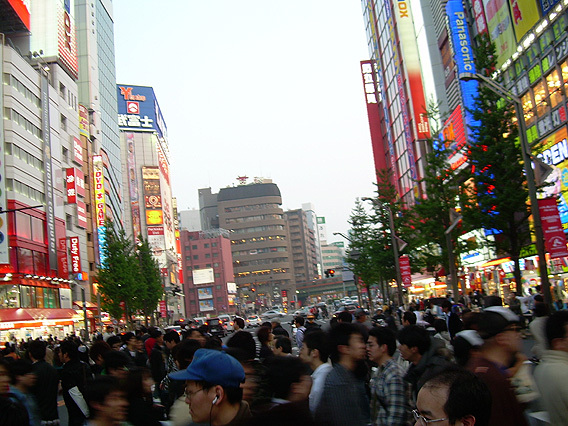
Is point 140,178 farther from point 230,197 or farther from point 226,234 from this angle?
point 230,197

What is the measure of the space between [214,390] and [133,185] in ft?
411

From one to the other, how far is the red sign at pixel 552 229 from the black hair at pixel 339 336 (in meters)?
13.8

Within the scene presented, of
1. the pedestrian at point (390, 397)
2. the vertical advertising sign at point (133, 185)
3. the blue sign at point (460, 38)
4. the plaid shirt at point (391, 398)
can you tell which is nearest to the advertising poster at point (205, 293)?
the vertical advertising sign at point (133, 185)

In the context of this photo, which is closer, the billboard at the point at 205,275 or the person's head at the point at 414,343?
the person's head at the point at 414,343

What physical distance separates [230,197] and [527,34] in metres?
160

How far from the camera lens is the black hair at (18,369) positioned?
24.3 feet

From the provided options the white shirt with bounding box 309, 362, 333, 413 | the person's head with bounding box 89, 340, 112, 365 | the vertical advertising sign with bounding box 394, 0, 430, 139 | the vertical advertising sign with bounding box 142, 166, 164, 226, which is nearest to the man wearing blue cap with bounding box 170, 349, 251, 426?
the white shirt with bounding box 309, 362, 333, 413

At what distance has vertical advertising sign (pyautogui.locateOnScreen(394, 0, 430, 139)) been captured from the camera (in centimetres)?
7050

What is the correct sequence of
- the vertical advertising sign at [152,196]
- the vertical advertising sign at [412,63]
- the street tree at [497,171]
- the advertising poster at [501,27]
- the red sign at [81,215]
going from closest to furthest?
the street tree at [497,171] < the advertising poster at [501,27] < the red sign at [81,215] < the vertical advertising sign at [412,63] < the vertical advertising sign at [152,196]

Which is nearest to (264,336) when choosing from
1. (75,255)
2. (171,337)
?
(171,337)

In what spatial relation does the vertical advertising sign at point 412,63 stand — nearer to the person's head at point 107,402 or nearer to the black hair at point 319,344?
the black hair at point 319,344

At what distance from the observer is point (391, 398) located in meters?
5.64

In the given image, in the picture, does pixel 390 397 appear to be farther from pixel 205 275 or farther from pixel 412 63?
pixel 205 275

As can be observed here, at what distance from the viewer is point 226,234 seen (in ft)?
573
